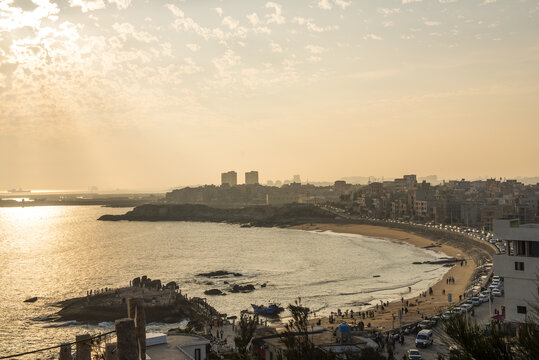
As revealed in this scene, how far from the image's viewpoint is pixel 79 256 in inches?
2717

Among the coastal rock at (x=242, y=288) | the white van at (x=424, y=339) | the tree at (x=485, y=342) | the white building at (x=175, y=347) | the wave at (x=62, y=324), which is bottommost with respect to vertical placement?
the coastal rock at (x=242, y=288)

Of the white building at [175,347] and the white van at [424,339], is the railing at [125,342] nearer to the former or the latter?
the white building at [175,347]

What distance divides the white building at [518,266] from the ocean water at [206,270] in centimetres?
1875

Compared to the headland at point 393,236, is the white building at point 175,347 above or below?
above

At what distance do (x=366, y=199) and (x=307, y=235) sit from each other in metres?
33.3

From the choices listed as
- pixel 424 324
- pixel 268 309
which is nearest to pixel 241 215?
pixel 268 309

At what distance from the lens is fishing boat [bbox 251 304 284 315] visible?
33.1 meters

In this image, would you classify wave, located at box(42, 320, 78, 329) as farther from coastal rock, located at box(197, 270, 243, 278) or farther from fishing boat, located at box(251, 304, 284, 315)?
coastal rock, located at box(197, 270, 243, 278)

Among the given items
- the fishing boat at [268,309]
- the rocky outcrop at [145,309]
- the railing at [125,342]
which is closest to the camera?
the railing at [125,342]

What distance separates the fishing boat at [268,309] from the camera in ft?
109

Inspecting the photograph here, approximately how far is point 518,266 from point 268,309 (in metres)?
19.9

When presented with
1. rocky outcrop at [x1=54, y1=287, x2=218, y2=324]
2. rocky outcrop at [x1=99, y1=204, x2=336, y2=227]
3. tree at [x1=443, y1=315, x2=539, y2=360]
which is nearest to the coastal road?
tree at [x1=443, y1=315, x2=539, y2=360]

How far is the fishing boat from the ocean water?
208 centimetres

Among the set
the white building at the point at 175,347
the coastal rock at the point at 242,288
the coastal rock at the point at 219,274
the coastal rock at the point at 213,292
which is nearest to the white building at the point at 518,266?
the white building at the point at 175,347
